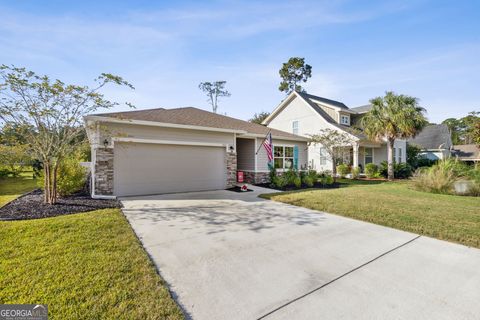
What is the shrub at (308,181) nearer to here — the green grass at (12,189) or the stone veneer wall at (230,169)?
the stone veneer wall at (230,169)

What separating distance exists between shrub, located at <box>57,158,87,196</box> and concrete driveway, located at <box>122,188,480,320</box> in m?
4.77

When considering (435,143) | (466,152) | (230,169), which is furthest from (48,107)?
(466,152)

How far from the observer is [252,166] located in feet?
44.5

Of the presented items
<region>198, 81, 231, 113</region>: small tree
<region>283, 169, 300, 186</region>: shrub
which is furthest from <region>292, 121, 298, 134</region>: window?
<region>198, 81, 231, 113</region>: small tree

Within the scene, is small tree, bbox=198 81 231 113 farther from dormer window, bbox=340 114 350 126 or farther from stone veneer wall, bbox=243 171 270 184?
stone veneer wall, bbox=243 171 270 184

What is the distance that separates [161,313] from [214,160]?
357 inches

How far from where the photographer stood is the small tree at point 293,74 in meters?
30.7

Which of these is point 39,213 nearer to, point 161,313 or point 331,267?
point 161,313

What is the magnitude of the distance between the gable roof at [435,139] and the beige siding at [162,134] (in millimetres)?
27402

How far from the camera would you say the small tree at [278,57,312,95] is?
3072 centimetres

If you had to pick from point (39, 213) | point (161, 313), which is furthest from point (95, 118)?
point (161, 313)

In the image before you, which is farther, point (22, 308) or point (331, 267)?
point (331, 267)

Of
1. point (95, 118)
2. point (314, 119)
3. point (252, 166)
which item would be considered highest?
point (314, 119)

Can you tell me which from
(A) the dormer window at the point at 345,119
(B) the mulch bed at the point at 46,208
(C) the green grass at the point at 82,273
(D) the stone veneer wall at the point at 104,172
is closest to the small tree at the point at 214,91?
(A) the dormer window at the point at 345,119
